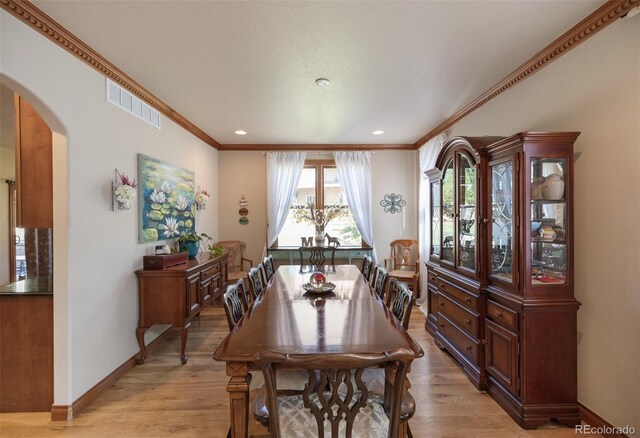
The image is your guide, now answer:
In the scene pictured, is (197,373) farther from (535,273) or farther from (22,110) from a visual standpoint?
(535,273)

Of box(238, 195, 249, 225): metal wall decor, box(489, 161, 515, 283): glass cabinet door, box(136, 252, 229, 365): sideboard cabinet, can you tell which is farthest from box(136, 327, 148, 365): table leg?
box(489, 161, 515, 283): glass cabinet door

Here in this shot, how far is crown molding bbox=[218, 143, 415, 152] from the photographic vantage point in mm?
5176

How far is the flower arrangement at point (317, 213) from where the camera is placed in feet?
17.1

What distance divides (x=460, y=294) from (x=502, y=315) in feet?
1.71

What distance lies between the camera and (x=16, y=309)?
2.14 metres

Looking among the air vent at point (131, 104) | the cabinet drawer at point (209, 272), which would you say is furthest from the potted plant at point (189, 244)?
the air vent at point (131, 104)

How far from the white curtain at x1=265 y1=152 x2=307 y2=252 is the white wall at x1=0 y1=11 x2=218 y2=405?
250 cm

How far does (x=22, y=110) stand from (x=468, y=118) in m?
4.27

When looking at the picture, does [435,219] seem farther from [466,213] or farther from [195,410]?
[195,410]

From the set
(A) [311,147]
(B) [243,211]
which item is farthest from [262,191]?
(A) [311,147]

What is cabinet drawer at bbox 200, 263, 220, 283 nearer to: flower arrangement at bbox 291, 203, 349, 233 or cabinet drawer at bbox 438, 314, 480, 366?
flower arrangement at bbox 291, 203, 349, 233

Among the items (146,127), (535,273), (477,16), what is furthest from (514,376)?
(146,127)

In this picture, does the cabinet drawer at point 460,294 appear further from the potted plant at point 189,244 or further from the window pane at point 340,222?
the potted plant at point 189,244

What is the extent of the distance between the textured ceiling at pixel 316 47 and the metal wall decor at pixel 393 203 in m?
2.01
